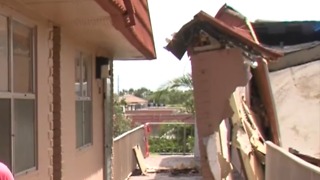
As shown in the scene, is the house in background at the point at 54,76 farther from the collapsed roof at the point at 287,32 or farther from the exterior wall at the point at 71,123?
the collapsed roof at the point at 287,32

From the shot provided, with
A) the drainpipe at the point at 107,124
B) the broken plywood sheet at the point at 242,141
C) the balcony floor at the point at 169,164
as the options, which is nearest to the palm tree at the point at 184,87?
the balcony floor at the point at 169,164

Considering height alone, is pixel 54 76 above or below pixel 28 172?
above

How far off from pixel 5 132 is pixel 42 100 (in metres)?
1.12

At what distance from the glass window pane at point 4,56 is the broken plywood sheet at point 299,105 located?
7.14 metres

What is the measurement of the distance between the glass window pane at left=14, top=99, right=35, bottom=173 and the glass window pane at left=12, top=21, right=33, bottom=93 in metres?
0.15

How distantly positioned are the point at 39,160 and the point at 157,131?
17.7m

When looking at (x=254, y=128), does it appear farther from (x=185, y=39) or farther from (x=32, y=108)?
(x=32, y=108)

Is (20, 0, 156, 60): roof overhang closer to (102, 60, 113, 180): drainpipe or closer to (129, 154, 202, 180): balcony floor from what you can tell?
(102, 60, 113, 180): drainpipe

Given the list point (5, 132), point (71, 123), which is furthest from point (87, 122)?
point (5, 132)

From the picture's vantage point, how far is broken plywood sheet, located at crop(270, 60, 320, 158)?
11031 millimetres

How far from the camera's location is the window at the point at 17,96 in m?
4.64

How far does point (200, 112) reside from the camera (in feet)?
22.3

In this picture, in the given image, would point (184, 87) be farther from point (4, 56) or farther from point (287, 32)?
point (4, 56)

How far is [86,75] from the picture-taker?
8.59 m
